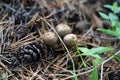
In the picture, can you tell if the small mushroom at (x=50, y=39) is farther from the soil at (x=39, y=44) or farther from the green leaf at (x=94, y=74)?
the green leaf at (x=94, y=74)

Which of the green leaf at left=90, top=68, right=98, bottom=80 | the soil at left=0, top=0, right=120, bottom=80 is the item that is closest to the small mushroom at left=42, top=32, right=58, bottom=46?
the soil at left=0, top=0, right=120, bottom=80

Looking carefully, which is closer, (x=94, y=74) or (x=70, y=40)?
(x=94, y=74)

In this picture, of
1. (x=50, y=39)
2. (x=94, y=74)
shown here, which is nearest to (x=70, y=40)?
(x=50, y=39)

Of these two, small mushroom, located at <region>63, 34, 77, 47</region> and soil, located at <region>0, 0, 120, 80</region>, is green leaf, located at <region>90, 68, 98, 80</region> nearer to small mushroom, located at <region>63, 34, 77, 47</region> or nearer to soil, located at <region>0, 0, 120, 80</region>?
soil, located at <region>0, 0, 120, 80</region>

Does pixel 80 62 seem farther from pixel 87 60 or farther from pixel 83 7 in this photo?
pixel 83 7

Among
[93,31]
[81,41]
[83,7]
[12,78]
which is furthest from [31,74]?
[83,7]

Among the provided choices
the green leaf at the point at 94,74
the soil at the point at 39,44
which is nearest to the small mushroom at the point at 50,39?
the soil at the point at 39,44

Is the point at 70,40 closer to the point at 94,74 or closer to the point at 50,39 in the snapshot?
the point at 50,39
